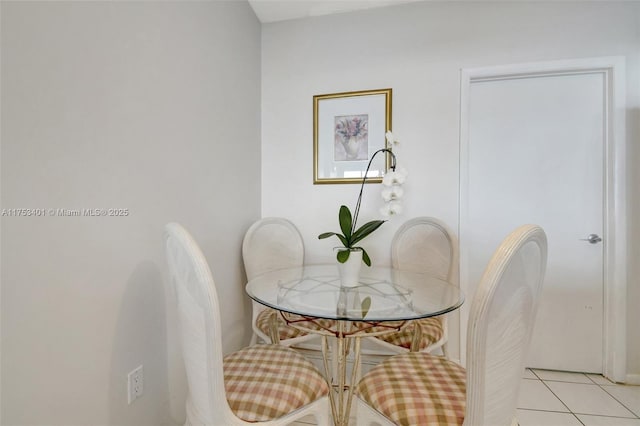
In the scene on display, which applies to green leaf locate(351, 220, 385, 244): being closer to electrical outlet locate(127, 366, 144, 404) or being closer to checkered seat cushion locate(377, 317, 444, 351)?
checkered seat cushion locate(377, 317, 444, 351)

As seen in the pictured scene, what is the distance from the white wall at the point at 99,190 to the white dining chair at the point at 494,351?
0.96 metres

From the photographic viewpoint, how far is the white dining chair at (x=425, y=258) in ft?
5.23

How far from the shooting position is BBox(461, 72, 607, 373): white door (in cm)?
196

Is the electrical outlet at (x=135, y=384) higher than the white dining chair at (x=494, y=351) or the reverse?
the reverse

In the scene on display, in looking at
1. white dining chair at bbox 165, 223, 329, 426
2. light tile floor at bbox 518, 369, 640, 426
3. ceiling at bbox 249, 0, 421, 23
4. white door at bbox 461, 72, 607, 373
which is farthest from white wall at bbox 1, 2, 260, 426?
light tile floor at bbox 518, 369, 640, 426

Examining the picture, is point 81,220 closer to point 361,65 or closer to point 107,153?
point 107,153

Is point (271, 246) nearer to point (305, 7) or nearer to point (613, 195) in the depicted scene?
point (305, 7)

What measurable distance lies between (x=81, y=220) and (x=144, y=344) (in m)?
0.58

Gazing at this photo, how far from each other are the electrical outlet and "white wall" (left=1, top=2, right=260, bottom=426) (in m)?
0.03

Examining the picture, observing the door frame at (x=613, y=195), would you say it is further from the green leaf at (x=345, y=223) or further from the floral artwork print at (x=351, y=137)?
the green leaf at (x=345, y=223)

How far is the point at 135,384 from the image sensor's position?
1.17 metres

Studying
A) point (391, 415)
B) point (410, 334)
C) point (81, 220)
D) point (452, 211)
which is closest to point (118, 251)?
point (81, 220)

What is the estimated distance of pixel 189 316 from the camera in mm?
891

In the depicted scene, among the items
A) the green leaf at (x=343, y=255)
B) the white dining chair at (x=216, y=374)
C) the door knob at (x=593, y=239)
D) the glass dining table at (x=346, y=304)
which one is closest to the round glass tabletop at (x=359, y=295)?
the glass dining table at (x=346, y=304)
